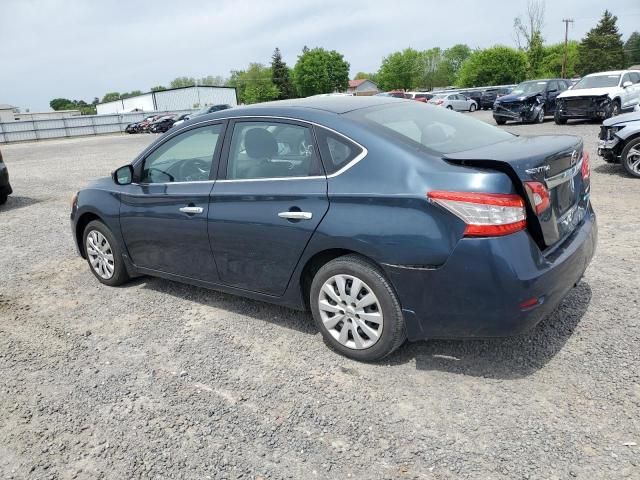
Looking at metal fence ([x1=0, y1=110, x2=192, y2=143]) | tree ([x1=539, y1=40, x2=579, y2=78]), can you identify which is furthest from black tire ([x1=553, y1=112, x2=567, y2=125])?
tree ([x1=539, y1=40, x2=579, y2=78])

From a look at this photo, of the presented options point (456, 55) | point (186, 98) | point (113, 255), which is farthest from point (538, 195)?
point (456, 55)

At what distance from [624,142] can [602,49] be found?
82512mm

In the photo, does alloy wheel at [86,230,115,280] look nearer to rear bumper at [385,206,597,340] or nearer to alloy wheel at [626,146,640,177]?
rear bumper at [385,206,597,340]

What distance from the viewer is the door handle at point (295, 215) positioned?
10.8 ft

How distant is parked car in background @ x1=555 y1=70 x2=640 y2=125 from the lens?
1705cm

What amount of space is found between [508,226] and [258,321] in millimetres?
2151

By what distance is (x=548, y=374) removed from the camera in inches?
122

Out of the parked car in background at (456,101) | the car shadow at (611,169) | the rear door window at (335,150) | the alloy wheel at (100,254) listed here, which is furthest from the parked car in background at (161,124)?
the rear door window at (335,150)

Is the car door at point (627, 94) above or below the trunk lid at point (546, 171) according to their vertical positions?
below

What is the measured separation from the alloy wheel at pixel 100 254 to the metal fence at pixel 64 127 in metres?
40.0

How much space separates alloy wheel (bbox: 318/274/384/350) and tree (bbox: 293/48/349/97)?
9841 cm

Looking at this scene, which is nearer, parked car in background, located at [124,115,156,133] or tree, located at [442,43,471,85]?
parked car in background, located at [124,115,156,133]

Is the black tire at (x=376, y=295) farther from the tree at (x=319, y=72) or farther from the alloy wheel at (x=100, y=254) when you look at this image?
the tree at (x=319, y=72)

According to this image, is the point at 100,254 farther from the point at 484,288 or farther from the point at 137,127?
the point at 137,127
